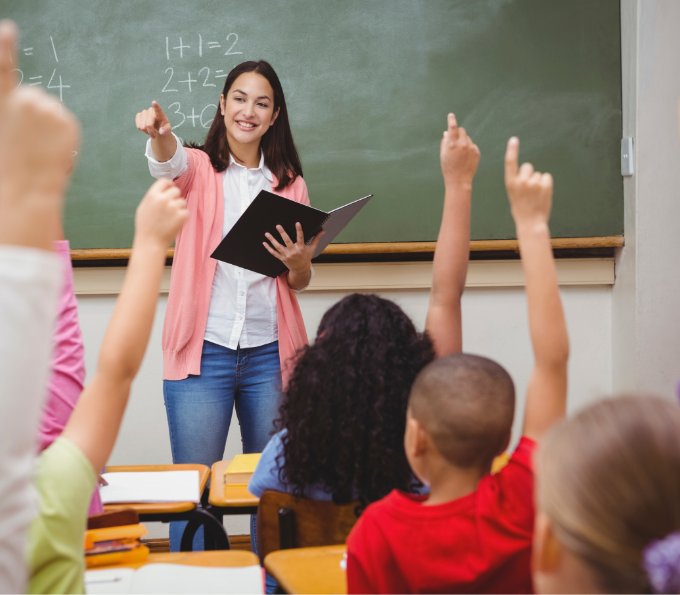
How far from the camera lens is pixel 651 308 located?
99.7 inches

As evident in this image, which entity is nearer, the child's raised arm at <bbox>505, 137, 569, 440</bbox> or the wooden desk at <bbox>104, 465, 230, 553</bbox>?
the child's raised arm at <bbox>505, 137, 569, 440</bbox>

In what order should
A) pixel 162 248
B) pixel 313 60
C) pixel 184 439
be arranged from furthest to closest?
pixel 313 60 < pixel 184 439 < pixel 162 248

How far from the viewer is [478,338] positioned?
274cm

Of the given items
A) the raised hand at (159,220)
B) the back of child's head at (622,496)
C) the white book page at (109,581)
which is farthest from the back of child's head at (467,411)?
the white book page at (109,581)

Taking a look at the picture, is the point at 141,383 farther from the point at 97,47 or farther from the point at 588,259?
the point at 588,259

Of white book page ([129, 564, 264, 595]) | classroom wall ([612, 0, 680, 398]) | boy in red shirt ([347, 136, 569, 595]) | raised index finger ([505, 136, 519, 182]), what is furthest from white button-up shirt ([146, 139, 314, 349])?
classroom wall ([612, 0, 680, 398])

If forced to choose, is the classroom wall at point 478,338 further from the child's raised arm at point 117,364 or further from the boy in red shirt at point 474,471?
the child's raised arm at point 117,364

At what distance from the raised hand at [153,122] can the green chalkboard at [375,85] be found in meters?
0.80

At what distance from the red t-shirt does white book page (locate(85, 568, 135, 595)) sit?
1.27 feet

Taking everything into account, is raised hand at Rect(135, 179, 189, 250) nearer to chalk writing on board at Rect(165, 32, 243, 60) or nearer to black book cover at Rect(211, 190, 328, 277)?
black book cover at Rect(211, 190, 328, 277)

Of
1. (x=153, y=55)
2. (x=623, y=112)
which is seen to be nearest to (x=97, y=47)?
(x=153, y=55)

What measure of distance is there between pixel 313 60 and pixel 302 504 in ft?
6.42

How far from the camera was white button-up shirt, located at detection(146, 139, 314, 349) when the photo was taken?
204 cm

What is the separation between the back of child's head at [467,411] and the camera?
3.20ft
